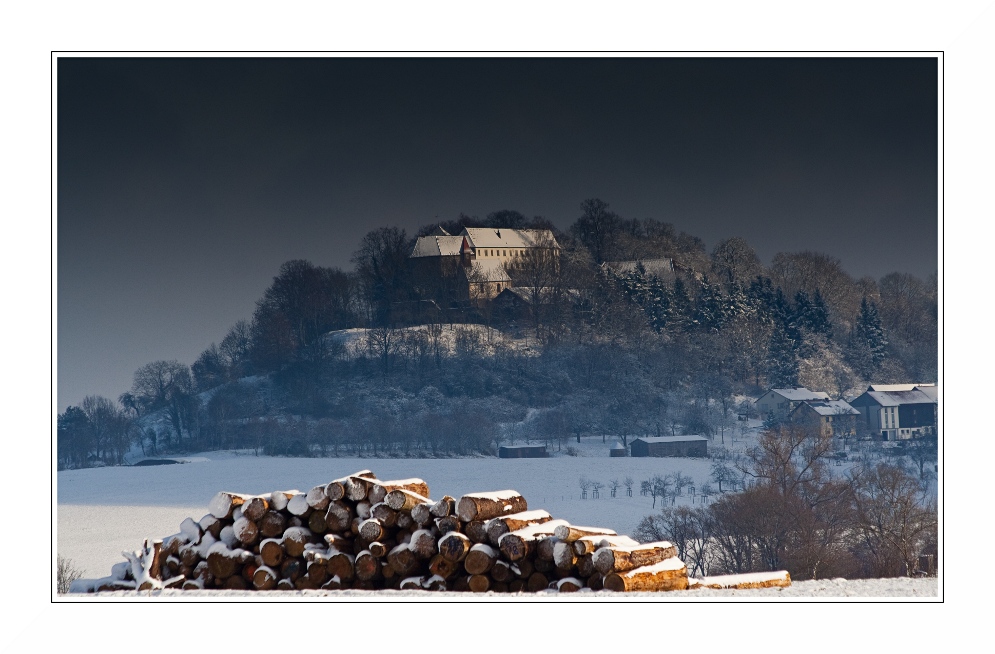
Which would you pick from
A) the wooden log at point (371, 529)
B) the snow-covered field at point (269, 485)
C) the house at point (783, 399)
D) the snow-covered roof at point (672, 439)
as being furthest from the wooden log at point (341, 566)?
the house at point (783, 399)

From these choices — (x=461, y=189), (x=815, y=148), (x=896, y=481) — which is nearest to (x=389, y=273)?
(x=461, y=189)

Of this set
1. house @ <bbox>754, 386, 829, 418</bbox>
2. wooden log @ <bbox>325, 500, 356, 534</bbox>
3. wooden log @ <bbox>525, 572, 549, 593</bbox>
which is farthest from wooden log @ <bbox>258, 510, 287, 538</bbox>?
house @ <bbox>754, 386, 829, 418</bbox>

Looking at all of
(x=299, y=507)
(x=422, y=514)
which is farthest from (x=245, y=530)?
(x=422, y=514)

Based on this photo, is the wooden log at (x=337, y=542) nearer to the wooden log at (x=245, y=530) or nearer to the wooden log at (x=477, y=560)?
the wooden log at (x=245, y=530)

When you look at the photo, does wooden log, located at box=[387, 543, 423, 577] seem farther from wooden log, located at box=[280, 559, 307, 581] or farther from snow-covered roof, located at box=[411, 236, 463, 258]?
snow-covered roof, located at box=[411, 236, 463, 258]

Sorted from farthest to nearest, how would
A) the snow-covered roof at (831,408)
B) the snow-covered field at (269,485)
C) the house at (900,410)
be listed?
the snow-covered roof at (831,408) < the house at (900,410) < the snow-covered field at (269,485)
